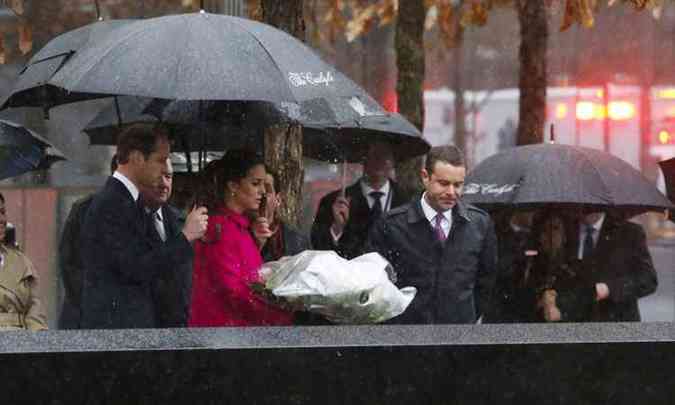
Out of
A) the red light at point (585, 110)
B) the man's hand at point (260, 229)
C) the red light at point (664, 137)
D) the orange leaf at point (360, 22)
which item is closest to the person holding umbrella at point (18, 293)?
the man's hand at point (260, 229)

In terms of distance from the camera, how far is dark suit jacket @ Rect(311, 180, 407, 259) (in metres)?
9.43

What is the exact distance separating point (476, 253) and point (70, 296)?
6.88 feet

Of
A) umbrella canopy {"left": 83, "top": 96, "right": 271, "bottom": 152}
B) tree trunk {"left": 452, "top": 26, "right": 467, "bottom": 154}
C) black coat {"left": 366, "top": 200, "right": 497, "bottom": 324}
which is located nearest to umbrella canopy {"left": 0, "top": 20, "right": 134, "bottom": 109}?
umbrella canopy {"left": 83, "top": 96, "right": 271, "bottom": 152}

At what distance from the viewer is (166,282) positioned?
22.0ft

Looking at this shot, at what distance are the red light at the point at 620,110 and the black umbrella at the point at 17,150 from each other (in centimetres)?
1894

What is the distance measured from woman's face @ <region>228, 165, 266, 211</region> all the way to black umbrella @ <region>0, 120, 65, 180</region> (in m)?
1.81

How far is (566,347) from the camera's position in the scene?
218 inches

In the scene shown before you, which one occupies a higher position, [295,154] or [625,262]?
[295,154]

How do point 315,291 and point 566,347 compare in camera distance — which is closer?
point 566,347

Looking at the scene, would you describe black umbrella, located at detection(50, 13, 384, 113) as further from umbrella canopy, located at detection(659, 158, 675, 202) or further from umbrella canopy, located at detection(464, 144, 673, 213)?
umbrella canopy, located at detection(659, 158, 675, 202)

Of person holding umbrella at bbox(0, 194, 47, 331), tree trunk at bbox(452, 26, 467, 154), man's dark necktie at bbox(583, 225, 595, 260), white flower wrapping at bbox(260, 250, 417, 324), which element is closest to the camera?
white flower wrapping at bbox(260, 250, 417, 324)

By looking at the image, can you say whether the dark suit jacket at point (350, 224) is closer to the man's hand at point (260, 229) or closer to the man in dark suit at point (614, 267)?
the man in dark suit at point (614, 267)

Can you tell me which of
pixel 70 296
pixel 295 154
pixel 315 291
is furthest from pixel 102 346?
pixel 295 154

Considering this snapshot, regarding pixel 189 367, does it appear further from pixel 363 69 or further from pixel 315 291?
pixel 363 69
